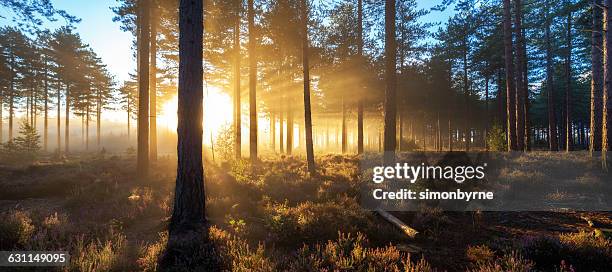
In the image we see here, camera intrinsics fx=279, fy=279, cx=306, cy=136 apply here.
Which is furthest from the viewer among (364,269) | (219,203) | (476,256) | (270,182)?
(270,182)

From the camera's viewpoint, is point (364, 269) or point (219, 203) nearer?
point (364, 269)

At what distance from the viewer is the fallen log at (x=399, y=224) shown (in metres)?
6.04

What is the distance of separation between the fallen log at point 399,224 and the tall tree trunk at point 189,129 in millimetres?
4453

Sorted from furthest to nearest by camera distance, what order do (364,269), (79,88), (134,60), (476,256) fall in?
(79,88) < (134,60) < (476,256) < (364,269)

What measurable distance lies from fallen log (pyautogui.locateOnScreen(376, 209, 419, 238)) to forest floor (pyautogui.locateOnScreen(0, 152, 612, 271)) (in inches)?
5.4

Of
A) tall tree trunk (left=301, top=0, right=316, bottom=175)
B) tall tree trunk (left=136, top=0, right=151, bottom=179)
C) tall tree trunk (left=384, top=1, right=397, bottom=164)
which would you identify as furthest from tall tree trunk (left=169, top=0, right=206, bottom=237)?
tall tree trunk (left=136, top=0, right=151, bottom=179)

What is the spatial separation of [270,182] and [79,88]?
3769cm

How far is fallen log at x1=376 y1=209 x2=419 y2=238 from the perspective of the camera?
6037mm

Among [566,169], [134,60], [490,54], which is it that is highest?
[490,54]

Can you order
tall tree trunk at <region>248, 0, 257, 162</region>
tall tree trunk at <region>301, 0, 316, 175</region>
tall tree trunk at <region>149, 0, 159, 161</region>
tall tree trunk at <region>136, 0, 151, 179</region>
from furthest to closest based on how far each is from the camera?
tall tree trunk at <region>149, 0, 159, 161</region> → tall tree trunk at <region>248, 0, 257, 162</region> → tall tree trunk at <region>301, 0, 316, 175</region> → tall tree trunk at <region>136, 0, 151, 179</region>

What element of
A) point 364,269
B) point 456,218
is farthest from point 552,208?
point 364,269

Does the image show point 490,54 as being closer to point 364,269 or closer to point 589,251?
point 589,251

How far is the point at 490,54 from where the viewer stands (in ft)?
90.5

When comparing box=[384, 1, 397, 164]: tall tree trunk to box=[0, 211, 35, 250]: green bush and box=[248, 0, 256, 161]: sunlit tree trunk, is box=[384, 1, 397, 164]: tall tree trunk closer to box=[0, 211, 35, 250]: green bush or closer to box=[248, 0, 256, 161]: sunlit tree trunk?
box=[248, 0, 256, 161]: sunlit tree trunk
